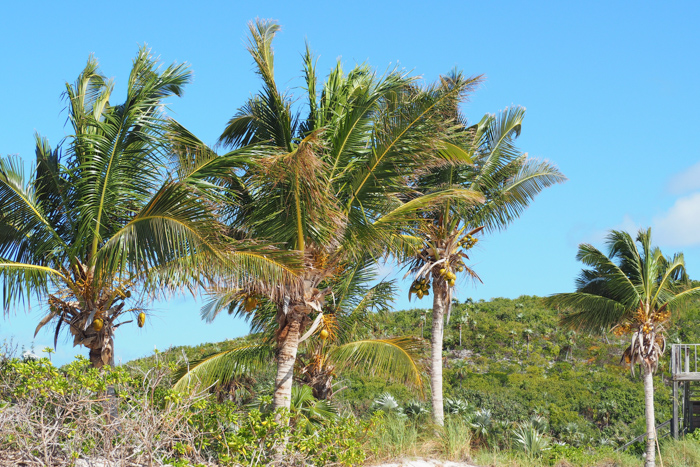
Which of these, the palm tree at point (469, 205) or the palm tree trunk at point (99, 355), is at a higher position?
the palm tree at point (469, 205)

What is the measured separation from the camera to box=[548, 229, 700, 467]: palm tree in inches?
706

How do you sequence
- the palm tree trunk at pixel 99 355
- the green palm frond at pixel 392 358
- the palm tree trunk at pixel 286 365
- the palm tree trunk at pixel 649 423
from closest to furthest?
the palm tree trunk at pixel 99 355 < the palm tree trunk at pixel 286 365 < the green palm frond at pixel 392 358 < the palm tree trunk at pixel 649 423

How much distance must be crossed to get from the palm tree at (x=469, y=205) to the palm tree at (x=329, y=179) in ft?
12.3

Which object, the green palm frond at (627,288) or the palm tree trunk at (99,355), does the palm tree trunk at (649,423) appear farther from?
the palm tree trunk at (99,355)

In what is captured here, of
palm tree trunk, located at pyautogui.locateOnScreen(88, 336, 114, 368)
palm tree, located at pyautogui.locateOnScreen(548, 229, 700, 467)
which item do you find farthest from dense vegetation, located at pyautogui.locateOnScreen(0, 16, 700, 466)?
palm tree, located at pyautogui.locateOnScreen(548, 229, 700, 467)

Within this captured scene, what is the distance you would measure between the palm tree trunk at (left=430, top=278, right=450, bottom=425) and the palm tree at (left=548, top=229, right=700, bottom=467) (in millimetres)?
5109

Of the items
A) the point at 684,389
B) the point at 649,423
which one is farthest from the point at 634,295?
the point at 684,389

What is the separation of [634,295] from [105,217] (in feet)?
46.8

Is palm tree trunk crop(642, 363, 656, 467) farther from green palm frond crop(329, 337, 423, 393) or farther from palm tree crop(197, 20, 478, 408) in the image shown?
palm tree crop(197, 20, 478, 408)

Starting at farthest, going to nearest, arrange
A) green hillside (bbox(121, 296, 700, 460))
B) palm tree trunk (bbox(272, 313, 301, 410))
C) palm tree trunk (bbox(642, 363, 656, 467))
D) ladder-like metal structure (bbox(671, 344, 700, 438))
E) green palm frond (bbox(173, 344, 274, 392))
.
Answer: ladder-like metal structure (bbox(671, 344, 700, 438)), green hillside (bbox(121, 296, 700, 460)), palm tree trunk (bbox(642, 363, 656, 467)), green palm frond (bbox(173, 344, 274, 392)), palm tree trunk (bbox(272, 313, 301, 410))

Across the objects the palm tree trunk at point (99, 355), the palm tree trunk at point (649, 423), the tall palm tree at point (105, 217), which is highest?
the tall palm tree at point (105, 217)

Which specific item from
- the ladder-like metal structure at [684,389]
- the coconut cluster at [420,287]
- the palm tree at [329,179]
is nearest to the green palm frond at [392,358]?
the palm tree at [329,179]

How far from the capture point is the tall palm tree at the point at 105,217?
8250mm

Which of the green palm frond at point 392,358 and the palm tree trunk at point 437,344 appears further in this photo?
the palm tree trunk at point 437,344
